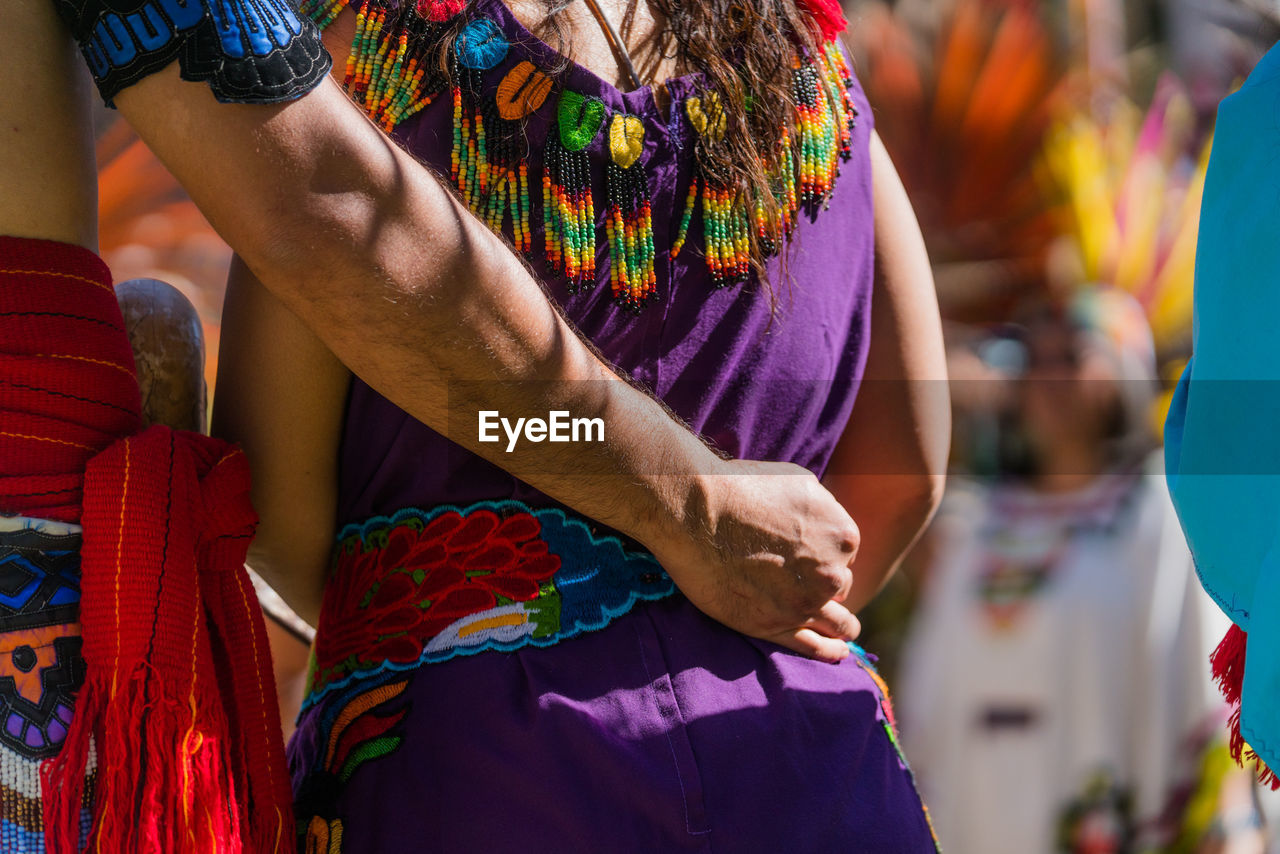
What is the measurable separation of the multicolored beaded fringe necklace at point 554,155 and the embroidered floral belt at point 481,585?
24cm

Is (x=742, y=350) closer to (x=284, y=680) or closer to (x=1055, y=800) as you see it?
(x=284, y=680)

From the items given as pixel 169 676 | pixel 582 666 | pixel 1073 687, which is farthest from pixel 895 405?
pixel 1073 687

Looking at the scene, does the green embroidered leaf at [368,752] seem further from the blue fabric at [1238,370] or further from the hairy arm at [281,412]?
the blue fabric at [1238,370]

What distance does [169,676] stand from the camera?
1.00m

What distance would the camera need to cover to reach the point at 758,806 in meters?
1.12

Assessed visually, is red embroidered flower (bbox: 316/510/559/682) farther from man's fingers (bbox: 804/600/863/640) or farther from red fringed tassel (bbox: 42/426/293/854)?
man's fingers (bbox: 804/600/863/640)

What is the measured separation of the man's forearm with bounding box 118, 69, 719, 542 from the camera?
90 cm

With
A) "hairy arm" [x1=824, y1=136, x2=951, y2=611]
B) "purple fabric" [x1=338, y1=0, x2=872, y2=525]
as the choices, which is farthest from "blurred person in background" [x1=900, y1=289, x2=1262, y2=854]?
"purple fabric" [x1=338, y1=0, x2=872, y2=525]

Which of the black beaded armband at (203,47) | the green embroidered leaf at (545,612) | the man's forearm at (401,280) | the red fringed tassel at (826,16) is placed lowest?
the green embroidered leaf at (545,612)

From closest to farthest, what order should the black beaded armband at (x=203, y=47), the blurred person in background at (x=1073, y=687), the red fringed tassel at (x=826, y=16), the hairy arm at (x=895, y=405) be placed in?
the black beaded armband at (x=203, y=47)
the red fringed tassel at (x=826, y=16)
the hairy arm at (x=895, y=405)
the blurred person in background at (x=1073, y=687)

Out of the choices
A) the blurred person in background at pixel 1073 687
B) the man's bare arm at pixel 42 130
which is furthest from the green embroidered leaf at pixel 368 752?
the blurred person in background at pixel 1073 687

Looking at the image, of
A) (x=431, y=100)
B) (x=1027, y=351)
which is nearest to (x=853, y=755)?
(x=431, y=100)

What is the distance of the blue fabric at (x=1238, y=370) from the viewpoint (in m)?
1.00

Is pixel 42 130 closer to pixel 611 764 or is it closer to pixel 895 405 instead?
pixel 611 764
